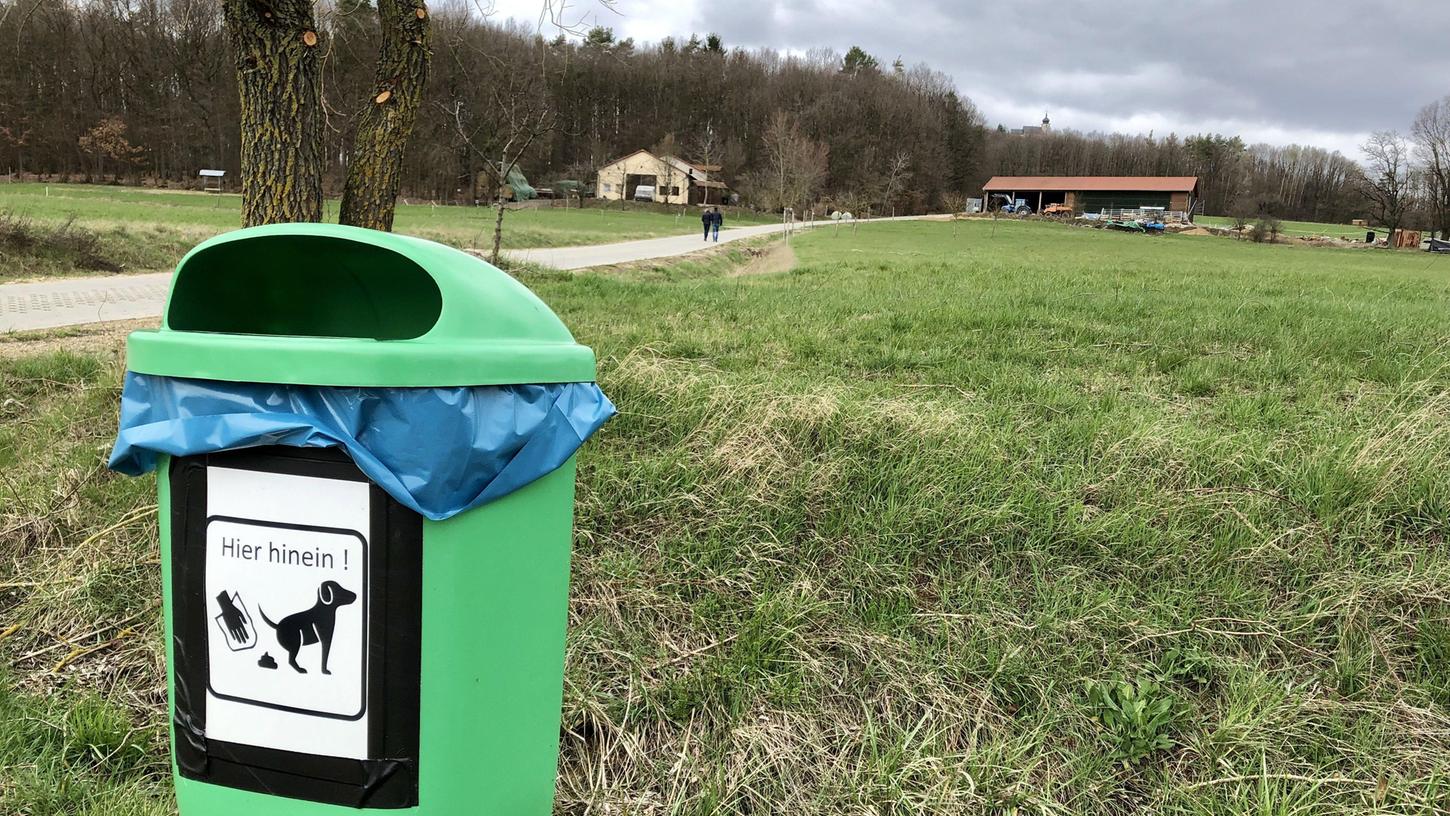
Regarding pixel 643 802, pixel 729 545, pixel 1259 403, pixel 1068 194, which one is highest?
pixel 1068 194

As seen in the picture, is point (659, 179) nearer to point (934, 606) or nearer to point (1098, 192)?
point (1098, 192)

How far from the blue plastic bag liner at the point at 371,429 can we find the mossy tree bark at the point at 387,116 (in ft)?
10.4

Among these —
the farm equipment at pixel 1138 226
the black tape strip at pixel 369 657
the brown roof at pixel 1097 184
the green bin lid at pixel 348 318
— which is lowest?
the black tape strip at pixel 369 657

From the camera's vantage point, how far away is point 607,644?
2508mm

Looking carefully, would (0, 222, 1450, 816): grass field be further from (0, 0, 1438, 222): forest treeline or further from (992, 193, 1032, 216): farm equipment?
(992, 193, 1032, 216): farm equipment

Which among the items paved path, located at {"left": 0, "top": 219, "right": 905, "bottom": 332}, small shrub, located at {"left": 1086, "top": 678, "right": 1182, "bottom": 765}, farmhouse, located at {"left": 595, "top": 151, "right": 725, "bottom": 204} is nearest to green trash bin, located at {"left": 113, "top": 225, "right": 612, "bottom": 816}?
small shrub, located at {"left": 1086, "top": 678, "right": 1182, "bottom": 765}

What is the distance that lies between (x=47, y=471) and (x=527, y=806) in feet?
9.76

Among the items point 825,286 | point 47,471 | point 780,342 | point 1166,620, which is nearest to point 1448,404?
point 1166,620

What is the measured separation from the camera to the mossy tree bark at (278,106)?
345 cm

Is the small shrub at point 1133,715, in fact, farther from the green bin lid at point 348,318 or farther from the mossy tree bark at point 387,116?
the mossy tree bark at point 387,116

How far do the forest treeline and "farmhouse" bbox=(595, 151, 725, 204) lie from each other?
10.2 feet

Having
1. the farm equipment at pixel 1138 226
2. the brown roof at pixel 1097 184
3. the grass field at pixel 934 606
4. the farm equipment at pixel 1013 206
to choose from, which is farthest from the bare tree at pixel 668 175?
the grass field at pixel 934 606

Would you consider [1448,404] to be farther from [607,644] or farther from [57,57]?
[57,57]

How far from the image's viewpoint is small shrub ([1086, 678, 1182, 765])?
2205 mm
